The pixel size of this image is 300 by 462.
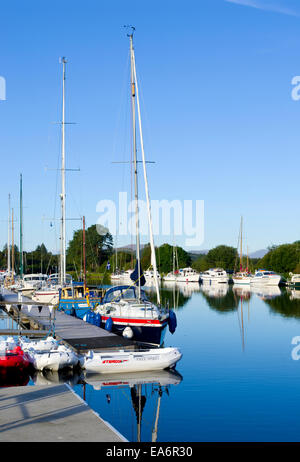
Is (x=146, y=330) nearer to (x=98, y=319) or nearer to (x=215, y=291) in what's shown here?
(x=98, y=319)

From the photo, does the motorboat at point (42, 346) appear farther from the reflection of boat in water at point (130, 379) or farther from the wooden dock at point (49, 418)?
the wooden dock at point (49, 418)

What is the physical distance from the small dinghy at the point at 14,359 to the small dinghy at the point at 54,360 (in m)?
0.35

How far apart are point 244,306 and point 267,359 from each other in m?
31.5

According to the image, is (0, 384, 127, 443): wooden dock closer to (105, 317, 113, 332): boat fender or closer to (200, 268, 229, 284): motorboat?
(105, 317, 113, 332): boat fender

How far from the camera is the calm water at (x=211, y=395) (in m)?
15.8

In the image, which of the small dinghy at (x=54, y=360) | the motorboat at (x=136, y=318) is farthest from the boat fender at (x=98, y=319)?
the small dinghy at (x=54, y=360)

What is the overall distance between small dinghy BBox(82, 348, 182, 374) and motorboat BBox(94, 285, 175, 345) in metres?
5.99

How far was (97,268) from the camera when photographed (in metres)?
155

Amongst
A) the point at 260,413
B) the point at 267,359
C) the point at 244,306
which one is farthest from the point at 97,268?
the point at 260,413

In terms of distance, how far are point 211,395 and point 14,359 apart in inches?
317

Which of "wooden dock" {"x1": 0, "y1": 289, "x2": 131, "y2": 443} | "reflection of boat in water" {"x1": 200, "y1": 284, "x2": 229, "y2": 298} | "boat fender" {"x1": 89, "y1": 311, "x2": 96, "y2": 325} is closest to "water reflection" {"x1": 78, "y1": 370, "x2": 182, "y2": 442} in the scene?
"wooden dock" {"x1": 0, "y1": 289, "x2": 131, "y2": 443}

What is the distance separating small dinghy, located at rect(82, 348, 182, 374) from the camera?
21984 millimetres

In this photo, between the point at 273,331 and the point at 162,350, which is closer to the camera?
the point at 162,350
